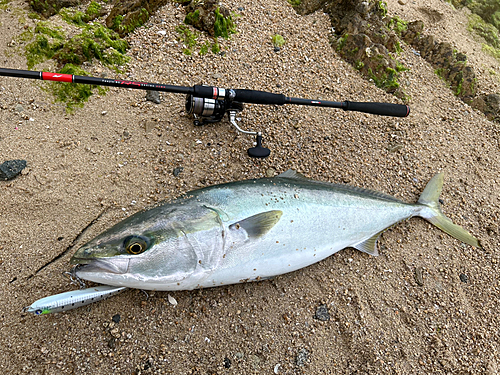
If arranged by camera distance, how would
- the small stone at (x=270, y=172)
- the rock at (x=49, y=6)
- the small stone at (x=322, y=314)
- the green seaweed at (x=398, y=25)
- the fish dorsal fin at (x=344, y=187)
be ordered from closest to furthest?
the small stone at (x=322, y=314) < the fish dorsal fin at (x=344, y=187) < the small stone at (x=270, y=172) < the rock at (x=49, y=6) < the green seaweed at (x=398, y=25)

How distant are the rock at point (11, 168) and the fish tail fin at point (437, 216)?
11.6ft

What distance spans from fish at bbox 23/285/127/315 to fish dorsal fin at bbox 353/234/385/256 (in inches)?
74.0

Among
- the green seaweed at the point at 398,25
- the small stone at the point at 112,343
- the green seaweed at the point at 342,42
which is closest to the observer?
the small stone at the point at 112,343

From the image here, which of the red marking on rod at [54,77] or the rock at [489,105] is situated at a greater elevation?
the rock at [489,105]

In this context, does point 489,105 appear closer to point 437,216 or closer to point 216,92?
point 437,216

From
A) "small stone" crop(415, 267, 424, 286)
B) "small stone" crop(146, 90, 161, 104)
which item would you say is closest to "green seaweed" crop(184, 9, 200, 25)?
"small stone" crop(146, 90, 161, 104)

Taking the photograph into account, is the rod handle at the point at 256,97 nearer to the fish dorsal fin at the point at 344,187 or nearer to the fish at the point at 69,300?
the fish dorsal fin at the point at 344,187

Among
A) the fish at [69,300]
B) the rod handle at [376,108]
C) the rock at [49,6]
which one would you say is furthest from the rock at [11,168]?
the rod handle at [376,108]

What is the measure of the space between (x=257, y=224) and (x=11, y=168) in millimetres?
2071

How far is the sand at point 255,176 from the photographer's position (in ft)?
6.67

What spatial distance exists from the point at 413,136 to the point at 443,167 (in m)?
0.45

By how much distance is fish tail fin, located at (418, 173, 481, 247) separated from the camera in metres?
2.75

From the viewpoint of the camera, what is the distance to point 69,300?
5.99 ft

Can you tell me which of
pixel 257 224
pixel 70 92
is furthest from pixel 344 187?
pixel 70 92
